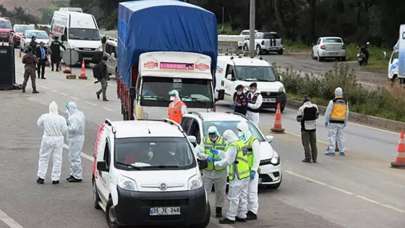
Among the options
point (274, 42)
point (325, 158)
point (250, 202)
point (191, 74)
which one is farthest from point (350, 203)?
point (274, 42)

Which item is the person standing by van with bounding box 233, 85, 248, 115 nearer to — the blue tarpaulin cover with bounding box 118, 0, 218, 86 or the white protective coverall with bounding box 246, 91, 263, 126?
the white protective coverall with bounding box 246, 91, 263, 126

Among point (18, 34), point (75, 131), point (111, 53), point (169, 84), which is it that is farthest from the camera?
point (18, 34)

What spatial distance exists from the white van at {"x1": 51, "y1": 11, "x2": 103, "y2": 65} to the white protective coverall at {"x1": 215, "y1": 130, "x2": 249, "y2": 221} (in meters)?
33.4

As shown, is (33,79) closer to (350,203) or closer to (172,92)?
(172,92)

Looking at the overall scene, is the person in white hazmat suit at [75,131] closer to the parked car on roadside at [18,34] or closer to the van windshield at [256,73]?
the van windshield at [256,73]

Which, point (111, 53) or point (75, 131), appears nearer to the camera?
point (75, 131)

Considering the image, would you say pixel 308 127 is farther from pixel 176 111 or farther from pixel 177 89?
pixel 177 89

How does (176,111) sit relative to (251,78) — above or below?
above

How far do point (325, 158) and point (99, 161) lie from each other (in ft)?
28.4

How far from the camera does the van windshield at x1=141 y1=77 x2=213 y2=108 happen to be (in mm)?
20500

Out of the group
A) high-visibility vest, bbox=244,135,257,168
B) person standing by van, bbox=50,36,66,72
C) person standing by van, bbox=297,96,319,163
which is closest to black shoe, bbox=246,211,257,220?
high-visibility vest, bbox=244,135,257,168

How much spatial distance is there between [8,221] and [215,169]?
3376 mm

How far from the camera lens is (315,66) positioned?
178 ft

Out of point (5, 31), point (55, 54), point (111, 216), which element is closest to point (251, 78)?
point (55, 54)
